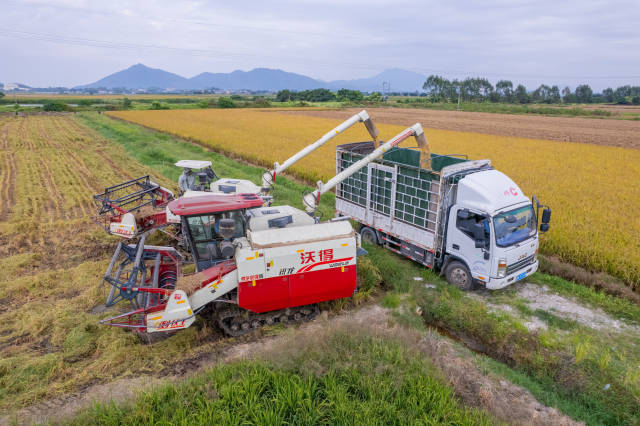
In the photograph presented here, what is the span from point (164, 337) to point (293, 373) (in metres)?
3.36

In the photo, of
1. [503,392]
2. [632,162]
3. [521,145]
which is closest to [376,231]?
[503,392]

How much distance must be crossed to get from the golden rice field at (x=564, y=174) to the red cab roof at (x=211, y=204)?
336 inches

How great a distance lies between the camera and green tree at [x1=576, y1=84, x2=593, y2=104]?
96.2 meters

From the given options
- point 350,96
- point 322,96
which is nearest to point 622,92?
point 350,96

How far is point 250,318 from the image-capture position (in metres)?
7.76

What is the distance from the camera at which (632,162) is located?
21.3 meters

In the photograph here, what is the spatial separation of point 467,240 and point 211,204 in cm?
575

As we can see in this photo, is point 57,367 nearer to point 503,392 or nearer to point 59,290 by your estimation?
point 59,290

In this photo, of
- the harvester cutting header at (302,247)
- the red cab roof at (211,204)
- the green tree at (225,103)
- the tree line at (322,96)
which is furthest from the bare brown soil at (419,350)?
the tree line at (322,96)

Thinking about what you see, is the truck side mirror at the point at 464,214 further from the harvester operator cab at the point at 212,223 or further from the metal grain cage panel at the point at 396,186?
the harvester operator cab at the point at 212,223

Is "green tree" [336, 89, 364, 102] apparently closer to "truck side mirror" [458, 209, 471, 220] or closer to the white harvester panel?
"truck side mirror" [458, 209, 471, 220]

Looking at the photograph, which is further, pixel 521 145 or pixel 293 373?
pixel 521 145

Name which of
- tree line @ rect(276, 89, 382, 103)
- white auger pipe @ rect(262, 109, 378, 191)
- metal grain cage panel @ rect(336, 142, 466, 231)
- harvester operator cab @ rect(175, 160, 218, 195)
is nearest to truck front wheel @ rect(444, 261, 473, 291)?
metal grain cage panel @ rect(336, 142, 466, 231)

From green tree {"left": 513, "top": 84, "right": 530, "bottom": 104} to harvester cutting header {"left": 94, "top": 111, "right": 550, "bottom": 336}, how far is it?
9986 centimetres
